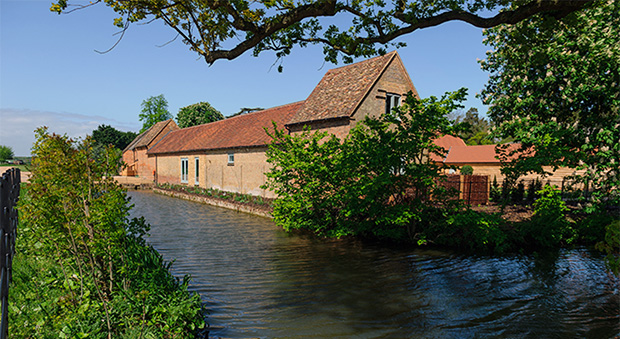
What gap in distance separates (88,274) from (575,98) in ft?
56.5

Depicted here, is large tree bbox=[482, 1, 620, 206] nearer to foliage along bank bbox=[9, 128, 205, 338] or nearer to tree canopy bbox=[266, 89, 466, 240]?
tree canopy bbox=[266, 89, 466, 240]

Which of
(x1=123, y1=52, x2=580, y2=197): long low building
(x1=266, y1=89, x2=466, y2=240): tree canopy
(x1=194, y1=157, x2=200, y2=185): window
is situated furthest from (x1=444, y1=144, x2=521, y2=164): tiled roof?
(x1=266, y1=89, x2=466, y2=240): tree canopy

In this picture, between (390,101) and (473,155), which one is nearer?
(390,101)

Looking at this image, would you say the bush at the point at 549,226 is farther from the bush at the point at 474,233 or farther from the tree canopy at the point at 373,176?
the tree canopy at the point at 373,176

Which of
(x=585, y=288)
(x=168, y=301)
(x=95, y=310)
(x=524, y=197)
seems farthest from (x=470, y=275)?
(x=524, y=197)

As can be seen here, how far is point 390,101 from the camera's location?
19828mm

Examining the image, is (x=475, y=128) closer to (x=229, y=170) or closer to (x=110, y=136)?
(x=229, y=170)

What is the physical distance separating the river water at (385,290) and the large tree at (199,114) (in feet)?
166

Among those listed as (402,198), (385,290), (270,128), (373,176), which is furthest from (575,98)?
(270,128)

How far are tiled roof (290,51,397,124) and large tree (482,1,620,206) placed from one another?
19.9ft

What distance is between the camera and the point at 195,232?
13.6 m

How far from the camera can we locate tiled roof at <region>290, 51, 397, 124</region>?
18.6m

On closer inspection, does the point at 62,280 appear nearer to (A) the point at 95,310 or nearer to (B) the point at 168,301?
(A) the point at 95,310

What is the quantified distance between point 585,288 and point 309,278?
253 inches
